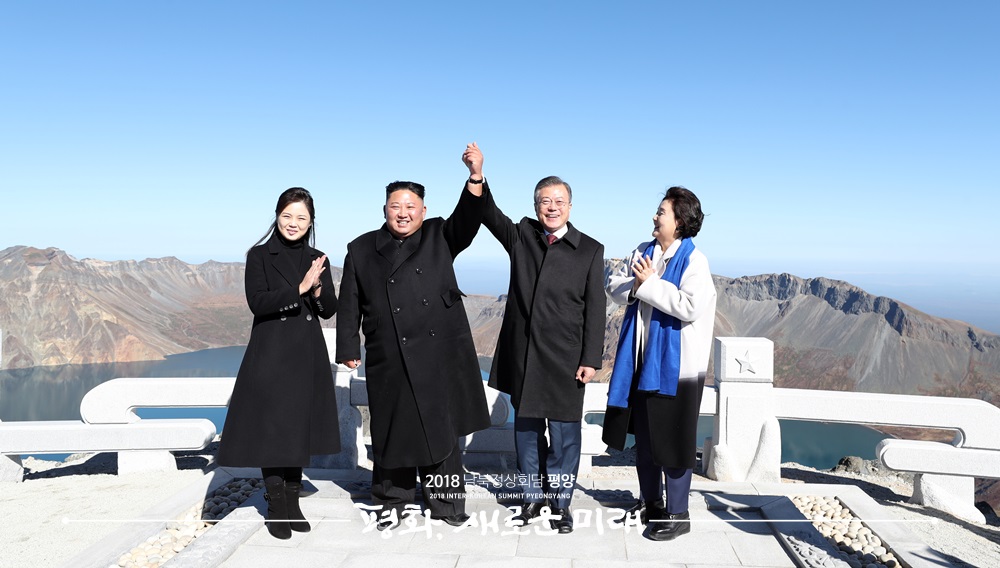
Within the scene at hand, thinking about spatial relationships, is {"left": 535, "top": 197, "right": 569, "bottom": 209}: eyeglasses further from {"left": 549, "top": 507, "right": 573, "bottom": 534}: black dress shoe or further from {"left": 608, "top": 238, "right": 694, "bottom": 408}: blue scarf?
{"left": 549, "top": 507, "right": 573, "bottom": 534}: black dress shoe

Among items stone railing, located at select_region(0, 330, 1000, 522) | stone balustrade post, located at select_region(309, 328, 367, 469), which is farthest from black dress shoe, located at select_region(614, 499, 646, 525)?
stone balustrade post, located at select_region(309, 328, 367, 469)

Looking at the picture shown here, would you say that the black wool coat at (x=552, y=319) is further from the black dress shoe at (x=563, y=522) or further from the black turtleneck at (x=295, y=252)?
the black turtleneck at (x=295, y=252)

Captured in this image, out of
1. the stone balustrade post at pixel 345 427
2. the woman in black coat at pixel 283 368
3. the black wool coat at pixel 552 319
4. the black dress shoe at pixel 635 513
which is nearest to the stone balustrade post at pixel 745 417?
the black dress shoe at pixel 635 513

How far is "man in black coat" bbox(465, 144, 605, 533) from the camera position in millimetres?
3551

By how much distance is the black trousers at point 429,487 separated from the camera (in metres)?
3.74

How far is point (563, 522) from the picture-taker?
3648mm

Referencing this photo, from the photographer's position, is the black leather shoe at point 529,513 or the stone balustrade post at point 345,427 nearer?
the black leather shoe at point 529,513

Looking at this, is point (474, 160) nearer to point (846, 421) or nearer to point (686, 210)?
point (686, 210)

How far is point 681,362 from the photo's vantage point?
3.45 m

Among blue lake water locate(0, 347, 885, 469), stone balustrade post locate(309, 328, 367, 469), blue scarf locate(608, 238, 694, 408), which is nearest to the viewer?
blue scarf locate(608, 238, 694, 408)

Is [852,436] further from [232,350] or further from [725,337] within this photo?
[232,350]

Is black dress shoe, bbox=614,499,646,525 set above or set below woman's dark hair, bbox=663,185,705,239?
below

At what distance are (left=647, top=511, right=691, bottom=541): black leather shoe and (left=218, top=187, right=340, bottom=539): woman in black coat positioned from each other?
5.92ft

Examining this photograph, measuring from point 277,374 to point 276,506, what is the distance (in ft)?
2.42
